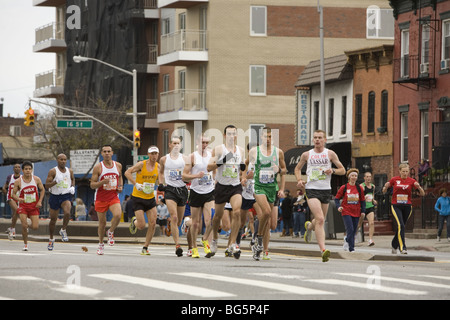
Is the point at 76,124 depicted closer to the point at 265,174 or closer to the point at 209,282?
the point at 265,174

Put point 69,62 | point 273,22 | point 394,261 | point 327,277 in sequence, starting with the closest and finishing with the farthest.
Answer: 1. point 327,277
2. point 394,261
3. point 273,22
4. point 69,62

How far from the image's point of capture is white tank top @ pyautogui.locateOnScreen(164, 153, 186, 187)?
20.3 metres

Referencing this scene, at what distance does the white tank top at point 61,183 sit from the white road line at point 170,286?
11.4 m

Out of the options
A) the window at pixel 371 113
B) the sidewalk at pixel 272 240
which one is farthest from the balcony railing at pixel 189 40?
the sidewalk at pixel 272 240

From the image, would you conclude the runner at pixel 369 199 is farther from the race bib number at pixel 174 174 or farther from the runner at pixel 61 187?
the race bib number at pixel 174 174

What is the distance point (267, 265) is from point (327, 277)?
293 centimetres

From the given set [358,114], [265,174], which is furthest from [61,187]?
[358,114]

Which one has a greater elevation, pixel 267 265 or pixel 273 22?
pixel 273 22

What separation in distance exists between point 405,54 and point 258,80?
14047mm

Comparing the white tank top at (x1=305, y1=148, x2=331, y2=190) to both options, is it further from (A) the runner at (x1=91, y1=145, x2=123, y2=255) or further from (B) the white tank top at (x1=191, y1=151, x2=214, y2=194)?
(A) the runner at (x1=91, y1=145, x2=123, y2=255)

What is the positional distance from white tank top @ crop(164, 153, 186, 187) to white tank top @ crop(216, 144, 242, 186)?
51.0 inches

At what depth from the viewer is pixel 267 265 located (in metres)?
17.4
